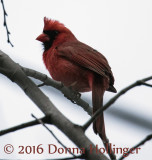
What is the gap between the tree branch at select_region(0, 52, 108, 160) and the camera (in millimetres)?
1318

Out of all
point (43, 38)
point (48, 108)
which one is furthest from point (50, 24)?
point (48, 108)

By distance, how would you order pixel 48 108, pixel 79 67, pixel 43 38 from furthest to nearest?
pixel 43 38 < pixel 79 67 < pixel 48 108

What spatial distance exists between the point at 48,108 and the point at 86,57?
1605 millimetres

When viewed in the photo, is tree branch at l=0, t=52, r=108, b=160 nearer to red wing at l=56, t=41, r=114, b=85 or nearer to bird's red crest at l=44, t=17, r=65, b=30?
red wing at l=56, t=41, r=114, b=85

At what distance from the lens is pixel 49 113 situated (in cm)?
139

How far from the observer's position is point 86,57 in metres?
3.00

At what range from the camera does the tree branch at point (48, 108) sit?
4.33 ft

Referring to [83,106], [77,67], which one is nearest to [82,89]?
[77,67]

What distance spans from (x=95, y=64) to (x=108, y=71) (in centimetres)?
13

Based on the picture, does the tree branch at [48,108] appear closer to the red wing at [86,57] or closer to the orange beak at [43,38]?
the red wing at [86,57]

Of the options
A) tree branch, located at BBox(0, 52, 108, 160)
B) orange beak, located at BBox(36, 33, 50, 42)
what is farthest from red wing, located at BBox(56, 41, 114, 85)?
tree branch, located at BBox(0, 52, 108, 160)

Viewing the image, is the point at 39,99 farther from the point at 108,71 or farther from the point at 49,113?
the point at 108,71

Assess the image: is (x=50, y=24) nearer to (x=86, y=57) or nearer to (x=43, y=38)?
(x=43, y=38)

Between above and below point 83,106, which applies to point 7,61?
above
